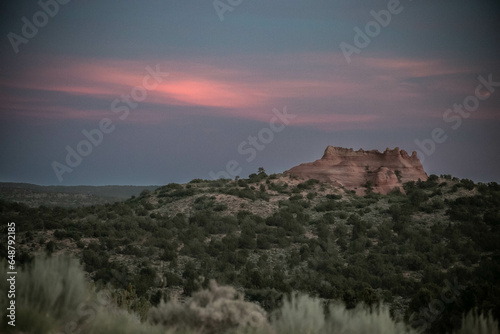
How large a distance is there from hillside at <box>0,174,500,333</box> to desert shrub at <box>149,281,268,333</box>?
9.70m

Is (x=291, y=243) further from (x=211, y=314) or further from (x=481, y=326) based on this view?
(x=211, y=314)

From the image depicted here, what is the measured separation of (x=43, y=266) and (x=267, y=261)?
22880 mm

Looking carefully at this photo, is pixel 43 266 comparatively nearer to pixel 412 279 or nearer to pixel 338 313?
pixel 338 313

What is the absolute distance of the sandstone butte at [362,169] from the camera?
174 feet

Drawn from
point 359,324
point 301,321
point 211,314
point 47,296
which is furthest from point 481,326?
point 47,296

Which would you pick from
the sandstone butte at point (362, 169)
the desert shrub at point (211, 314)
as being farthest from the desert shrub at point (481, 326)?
the sandstone butte at point (362, 169)

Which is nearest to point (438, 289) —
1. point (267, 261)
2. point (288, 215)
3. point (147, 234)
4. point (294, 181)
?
point (267, 261)

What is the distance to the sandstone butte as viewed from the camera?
174 ft

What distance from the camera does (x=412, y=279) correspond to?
93.5 feet

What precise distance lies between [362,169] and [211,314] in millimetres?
47659

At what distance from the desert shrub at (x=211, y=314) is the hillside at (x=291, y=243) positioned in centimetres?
970

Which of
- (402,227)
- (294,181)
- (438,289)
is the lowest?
(438,289)

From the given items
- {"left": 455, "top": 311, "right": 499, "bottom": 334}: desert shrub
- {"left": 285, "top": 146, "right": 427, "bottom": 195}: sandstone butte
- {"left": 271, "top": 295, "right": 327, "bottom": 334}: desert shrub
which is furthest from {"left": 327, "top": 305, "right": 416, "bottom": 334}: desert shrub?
{"left": 285, "top": 146, "right": 427, "bottom": 195}: sandstone butte

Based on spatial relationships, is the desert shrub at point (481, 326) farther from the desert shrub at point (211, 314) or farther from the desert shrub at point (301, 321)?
the desert shrub at point (211, 314)
